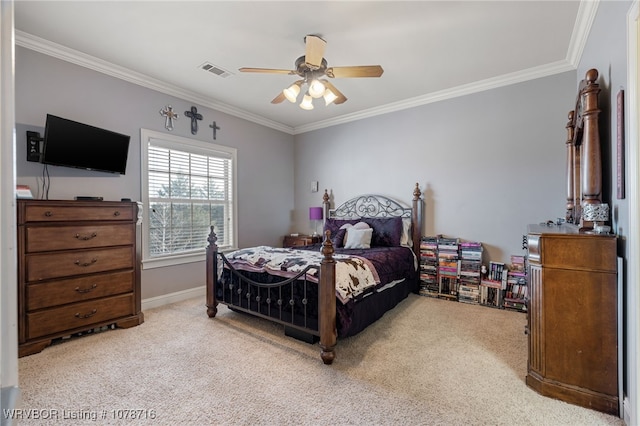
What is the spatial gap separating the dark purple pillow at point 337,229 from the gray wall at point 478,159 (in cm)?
59

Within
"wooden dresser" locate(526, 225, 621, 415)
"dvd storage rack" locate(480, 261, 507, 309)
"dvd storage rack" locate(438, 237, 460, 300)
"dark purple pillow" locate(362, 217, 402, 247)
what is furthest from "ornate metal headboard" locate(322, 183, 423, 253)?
"wooden dresser" locate(526, 225, 621, 415)

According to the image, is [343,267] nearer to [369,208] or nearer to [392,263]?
[392,263]

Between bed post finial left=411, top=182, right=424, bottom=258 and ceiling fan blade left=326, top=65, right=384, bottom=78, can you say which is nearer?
ceiling fan blade left=326, top=65, right=384, bottom=78

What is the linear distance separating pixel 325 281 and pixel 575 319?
61.9 inches

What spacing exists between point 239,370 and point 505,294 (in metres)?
3.06

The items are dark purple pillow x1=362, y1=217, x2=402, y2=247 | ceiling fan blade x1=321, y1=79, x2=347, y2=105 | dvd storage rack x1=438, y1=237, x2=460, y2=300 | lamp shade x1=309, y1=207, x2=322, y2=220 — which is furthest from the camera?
lamp shade x1=309, y1=207, x2=322, y2=220

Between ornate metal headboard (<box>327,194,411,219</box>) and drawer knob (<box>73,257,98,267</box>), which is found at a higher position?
ornate metal headboard (<box>327,194,411,219</box>)

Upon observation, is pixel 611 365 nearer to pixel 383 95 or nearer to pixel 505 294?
pixel 505 294

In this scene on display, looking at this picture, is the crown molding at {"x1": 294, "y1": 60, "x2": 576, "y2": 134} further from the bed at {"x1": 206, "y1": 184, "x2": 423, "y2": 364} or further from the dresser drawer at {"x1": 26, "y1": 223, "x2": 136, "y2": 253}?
the dresser drawer at {"x1": 26, "y1": 223, "x2": 136, "y2": 253}

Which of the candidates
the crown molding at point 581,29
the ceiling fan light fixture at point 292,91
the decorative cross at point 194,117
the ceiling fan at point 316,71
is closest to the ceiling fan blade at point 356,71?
the ceiling fan at point 316,71

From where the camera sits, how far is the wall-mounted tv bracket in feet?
8.54

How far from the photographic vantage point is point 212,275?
10.3ft

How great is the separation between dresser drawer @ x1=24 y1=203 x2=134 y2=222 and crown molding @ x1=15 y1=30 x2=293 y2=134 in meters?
1.52

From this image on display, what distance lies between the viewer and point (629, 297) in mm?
1543
